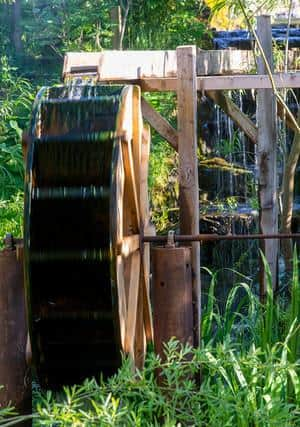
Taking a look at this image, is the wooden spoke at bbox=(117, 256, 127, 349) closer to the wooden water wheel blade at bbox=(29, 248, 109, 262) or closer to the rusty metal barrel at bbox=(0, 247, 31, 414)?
the wooden water wheel blade at bbox=(29, 248, 109, 262)

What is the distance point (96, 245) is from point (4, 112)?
5915 mm

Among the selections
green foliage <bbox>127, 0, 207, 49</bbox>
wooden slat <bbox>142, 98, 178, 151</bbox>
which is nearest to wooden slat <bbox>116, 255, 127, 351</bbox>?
wooden slat <bbox>142, 98, 178, 151</bbox>

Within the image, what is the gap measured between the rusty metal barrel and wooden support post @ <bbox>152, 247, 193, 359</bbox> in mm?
596

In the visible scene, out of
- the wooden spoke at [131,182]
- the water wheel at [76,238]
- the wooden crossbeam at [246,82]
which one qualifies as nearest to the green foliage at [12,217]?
the wooden crossbeam at [246,82]

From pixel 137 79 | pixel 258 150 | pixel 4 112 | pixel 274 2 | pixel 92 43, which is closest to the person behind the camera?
pixel 137 79

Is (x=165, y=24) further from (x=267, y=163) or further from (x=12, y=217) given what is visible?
(x=267, y=163)

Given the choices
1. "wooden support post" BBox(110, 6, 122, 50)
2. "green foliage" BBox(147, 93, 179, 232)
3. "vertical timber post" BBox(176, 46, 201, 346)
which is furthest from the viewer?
"wooden support post" BBox(110, 6, 122, 50)

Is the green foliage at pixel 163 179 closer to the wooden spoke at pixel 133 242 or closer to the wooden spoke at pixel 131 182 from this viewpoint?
the wooden spoke at pixel 133 242

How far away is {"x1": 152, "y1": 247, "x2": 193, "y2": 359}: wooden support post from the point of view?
3.44m

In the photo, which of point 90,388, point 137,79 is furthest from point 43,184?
point 137,79

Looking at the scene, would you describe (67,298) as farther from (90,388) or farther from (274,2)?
(274,2)

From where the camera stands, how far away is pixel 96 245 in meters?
3.42

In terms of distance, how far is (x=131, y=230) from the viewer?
3881 mm

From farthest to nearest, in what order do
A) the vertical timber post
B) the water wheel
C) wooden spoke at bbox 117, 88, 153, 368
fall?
the vertical timber post < wooden spoke at bbox 117, 88, 153, 368 < the water wheel
